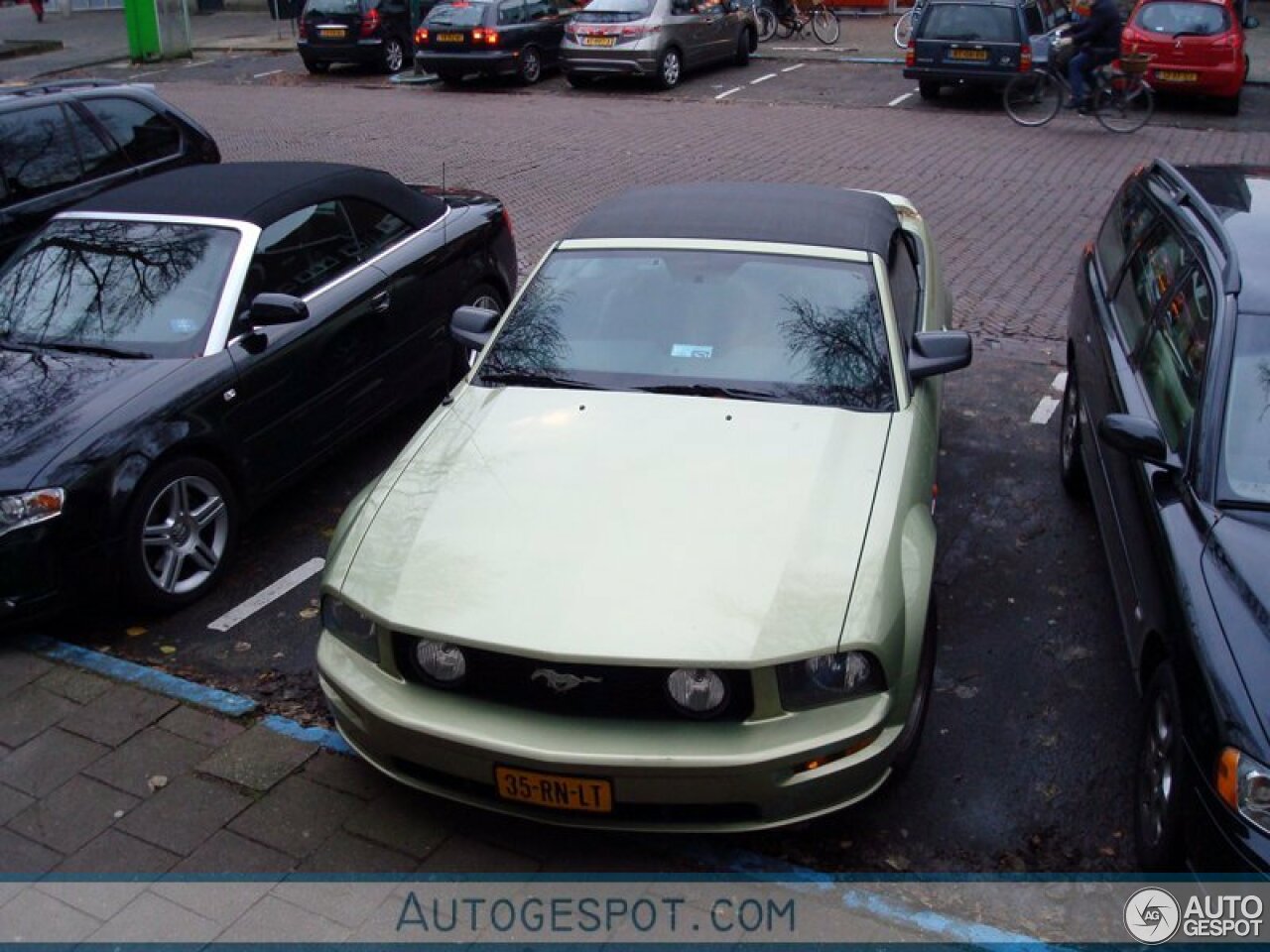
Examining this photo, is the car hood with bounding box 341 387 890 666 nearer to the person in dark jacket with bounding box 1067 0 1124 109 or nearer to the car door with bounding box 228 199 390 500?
the car door with bounding box 228 199 390 500

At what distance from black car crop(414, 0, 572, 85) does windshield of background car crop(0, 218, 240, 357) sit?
1502cm

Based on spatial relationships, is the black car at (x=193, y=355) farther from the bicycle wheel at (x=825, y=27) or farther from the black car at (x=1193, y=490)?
the bicycle wheel at (x=825, y=27)

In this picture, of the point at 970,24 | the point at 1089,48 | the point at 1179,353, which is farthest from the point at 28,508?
the point at 970,24

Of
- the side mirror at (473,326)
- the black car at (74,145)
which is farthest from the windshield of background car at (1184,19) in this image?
the side mirror at (473,326)

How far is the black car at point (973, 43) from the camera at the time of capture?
18.1 metres

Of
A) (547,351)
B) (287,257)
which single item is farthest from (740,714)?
(287,257)

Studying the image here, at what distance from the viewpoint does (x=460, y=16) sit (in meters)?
20.8

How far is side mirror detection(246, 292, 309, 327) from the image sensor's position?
6.05 meters

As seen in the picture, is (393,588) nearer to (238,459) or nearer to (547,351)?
(547,351)

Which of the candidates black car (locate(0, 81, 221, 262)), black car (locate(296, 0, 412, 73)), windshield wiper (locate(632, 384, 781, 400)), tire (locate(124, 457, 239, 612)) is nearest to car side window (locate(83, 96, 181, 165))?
black car (locate(0, 81, 221, 262))

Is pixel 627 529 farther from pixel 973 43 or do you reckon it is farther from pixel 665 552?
pixel 973 43

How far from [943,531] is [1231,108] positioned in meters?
14.8

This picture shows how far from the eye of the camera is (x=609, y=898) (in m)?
4.01

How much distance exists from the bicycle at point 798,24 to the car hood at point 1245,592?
23.3 m
